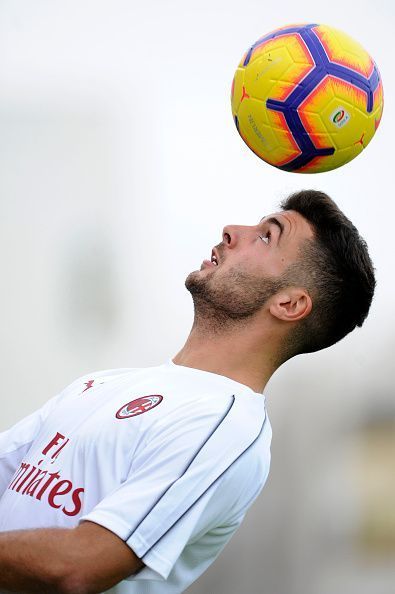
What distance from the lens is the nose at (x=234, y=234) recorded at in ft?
5.49

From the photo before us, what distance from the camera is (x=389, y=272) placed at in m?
2.25

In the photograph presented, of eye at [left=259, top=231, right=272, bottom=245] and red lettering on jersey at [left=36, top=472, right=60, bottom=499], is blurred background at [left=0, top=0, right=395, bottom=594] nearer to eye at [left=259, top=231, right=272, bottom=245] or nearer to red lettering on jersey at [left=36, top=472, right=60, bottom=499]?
eye at [left=259, top=231, right=272, bottom=245]

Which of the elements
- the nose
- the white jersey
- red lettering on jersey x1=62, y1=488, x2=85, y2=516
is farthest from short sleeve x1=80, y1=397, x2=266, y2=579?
the nose

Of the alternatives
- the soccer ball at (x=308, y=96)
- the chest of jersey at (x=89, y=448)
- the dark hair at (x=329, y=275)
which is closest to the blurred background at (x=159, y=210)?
the dark hair at (x=329, y=275)

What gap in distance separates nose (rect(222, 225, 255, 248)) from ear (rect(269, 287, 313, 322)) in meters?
0.14

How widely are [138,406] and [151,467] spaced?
0.56 feet

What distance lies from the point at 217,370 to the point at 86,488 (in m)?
0.36

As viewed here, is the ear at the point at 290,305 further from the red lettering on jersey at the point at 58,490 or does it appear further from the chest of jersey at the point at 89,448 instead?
the red lettering on jersey at the point at 58,490

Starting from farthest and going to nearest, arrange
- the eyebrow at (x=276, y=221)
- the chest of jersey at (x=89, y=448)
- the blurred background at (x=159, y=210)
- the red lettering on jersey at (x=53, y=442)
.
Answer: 1. the blurred background at (x=159, y=210)
2. the eyebrow at (x=276, y=221)
3. the red lettering on jersey at (x=53, y=442)
4. the chest of jersey at (x=89, y=448)

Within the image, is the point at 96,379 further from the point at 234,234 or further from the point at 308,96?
the point at 308,96

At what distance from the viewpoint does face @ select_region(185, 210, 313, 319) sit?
→ 1.62m

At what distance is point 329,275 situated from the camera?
1.68 m

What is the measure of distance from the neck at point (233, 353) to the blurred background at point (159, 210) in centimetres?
60

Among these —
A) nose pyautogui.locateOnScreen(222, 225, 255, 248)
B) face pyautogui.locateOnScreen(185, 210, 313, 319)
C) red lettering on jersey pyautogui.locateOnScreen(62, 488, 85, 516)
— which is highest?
nose pyautogui.locateOnScreen(222, 225, 255, 248)
